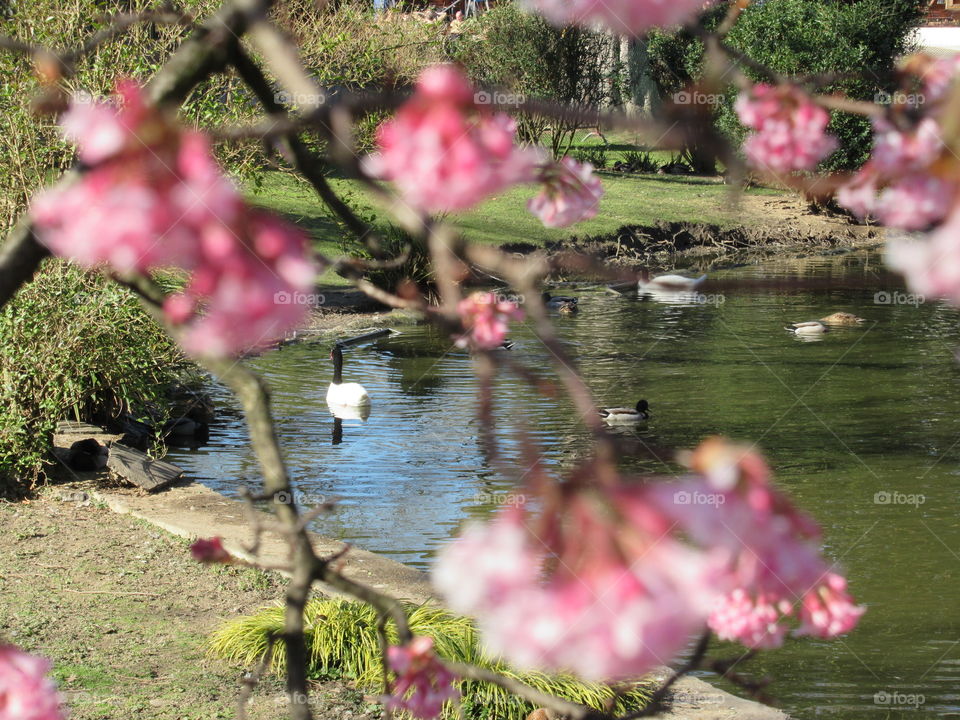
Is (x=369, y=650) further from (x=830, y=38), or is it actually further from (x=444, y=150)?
(x=830, y=38)

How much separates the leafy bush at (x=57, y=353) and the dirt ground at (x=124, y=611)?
0.47 meters

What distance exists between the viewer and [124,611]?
21.8 feet

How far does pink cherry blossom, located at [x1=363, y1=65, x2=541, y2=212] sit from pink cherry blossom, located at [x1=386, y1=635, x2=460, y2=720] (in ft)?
3.33

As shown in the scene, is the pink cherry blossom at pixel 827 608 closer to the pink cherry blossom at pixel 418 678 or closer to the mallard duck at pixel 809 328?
the pink cherry blossom at pixel 418 678

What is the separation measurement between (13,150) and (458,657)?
6470 mm

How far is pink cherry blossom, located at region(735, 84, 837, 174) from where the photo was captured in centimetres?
158

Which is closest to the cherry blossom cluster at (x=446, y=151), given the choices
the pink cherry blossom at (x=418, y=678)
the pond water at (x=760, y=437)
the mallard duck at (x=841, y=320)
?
the pink cherry blossom at (x=418, y=678)

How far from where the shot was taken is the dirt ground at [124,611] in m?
5.52

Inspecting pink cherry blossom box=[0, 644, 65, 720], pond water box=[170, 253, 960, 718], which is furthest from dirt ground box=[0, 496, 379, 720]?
pink cherry blossom box=[0, 644, 65, 720]

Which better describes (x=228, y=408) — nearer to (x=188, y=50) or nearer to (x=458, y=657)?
(x=458, y=657)

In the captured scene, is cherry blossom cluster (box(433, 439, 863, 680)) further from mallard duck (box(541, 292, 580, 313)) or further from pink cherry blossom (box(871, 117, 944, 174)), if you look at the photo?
mallard duck (box(541, 292, 580, 313))

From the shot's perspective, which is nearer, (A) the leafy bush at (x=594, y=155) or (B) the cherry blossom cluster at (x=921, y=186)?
(B) the cherry blossom cluster at (x=921, y=186)

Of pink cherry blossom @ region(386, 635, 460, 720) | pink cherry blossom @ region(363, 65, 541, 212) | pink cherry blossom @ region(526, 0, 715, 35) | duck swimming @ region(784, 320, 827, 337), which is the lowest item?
pink cherry blossom @ region(386, 635, 460, 720)

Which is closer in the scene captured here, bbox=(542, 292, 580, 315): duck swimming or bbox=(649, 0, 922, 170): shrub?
bbox=(542, 292, 580, 315): duck swimming
